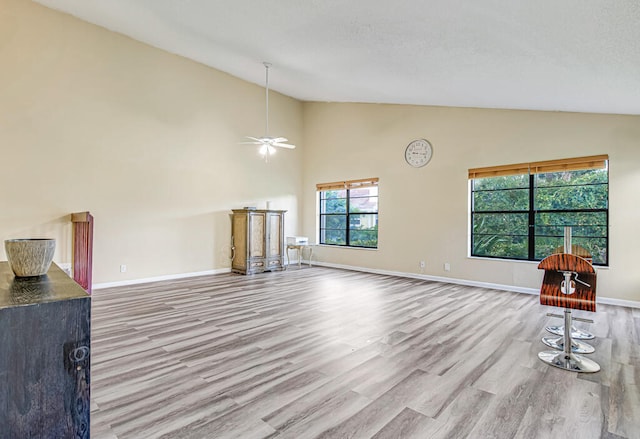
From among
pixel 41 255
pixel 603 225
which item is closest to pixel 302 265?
pixel 603 225

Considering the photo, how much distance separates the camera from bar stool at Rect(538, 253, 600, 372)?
8.62 ft

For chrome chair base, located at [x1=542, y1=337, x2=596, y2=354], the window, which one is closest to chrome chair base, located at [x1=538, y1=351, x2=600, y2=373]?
chrome chair base, located at [x1=542, y1=337, x2=596, y2=354]

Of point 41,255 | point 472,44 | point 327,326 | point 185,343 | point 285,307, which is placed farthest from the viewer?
point 285,307

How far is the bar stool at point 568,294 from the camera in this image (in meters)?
2.63

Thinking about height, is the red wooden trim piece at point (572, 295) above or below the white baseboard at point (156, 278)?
above

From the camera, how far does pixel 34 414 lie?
81cm

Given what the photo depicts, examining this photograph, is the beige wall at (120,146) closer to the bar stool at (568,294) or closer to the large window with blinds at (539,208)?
the large window with blinds at (539,208)

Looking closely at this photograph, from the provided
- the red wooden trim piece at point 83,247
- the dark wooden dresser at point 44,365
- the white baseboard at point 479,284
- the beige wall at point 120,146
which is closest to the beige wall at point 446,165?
the white baseboard at point 479,284

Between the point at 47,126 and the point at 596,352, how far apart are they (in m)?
7.28

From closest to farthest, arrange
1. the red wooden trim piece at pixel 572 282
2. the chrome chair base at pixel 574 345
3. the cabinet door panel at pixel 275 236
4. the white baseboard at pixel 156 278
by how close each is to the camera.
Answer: the red wooden trim piece at pixel 572 282 → the chrome chair base at pixel 574 345 → the white baseboard at pixel 156 278 → the cabinet door panel at pixel 275 236

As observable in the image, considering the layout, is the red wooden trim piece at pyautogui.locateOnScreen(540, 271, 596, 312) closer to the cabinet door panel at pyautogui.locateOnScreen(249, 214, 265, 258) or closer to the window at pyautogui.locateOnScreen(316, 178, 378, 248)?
the window at pyautogui.locateOnScreen(316, 178, 378, 248)

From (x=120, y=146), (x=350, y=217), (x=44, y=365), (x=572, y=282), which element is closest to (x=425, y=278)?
(x=350, y=217)

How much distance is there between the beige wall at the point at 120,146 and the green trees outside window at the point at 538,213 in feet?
15.2

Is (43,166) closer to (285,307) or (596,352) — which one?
(285,307)
